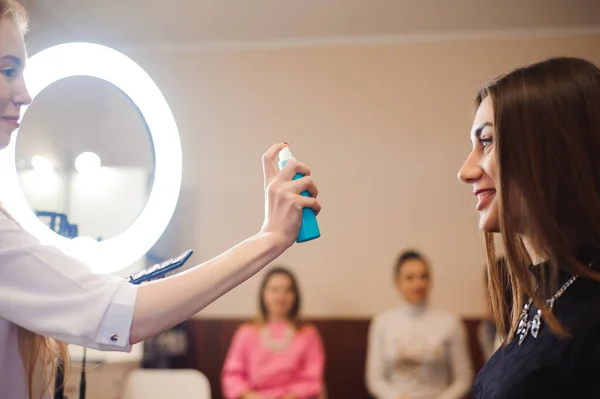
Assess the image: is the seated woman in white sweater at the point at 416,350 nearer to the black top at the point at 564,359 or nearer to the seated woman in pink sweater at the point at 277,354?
the seated woman in pink sweater at the point at 277,354

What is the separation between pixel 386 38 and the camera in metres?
3.44

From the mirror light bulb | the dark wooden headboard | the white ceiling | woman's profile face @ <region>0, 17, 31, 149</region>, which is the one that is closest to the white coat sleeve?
woman's profile face @ <region>0, 17, 31, 149</region>

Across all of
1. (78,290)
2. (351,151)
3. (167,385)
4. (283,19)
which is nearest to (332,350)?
(351,151)

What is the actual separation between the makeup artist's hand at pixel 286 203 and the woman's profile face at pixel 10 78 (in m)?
0.36

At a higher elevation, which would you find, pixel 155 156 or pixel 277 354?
pixel 155 156

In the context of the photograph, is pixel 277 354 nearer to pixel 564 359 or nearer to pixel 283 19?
pixel 283 19

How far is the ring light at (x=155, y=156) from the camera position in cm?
98

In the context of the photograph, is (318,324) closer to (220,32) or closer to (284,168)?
(220,32)

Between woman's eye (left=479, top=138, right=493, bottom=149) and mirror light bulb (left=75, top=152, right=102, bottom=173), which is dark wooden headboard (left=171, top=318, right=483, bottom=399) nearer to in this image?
mirror light bulb (left=75, top=152, right=102, bottom=173)

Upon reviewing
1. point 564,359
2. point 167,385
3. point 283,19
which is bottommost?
point 167,385

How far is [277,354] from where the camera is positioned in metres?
2.71

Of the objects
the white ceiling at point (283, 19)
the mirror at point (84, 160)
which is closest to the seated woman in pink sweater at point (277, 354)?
the white ceiling at point (283, 19)

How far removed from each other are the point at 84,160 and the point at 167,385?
3.64 feet

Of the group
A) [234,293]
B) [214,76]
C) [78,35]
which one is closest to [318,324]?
[234,293]
